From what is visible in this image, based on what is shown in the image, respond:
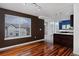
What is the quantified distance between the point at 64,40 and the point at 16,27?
10.1 ft

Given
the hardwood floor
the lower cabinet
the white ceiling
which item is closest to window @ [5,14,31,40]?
the white ceiling

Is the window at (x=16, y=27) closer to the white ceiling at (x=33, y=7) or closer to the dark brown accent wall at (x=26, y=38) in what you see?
the dark brown accent wall at (x=26, y=38)

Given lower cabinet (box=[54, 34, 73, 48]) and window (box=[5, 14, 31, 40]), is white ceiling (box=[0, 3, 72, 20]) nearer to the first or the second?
window (box=[5, 14, 31, 40])

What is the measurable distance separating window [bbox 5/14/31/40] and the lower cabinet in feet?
6.66

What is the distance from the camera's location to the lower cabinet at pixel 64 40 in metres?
5.36

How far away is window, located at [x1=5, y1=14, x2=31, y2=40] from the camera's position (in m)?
5.25

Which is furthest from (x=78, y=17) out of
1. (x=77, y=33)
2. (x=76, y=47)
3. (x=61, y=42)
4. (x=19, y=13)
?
(x=19, y=13)

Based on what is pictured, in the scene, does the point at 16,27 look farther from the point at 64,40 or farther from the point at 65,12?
the point at 65,12

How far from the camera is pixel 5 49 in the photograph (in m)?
4.98

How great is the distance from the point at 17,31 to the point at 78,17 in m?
3.70

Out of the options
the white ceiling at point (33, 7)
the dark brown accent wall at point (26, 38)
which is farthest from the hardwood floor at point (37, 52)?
the white ceiling at point (33, 7)

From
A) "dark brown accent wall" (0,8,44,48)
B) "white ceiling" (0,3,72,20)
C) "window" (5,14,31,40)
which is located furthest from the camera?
"window" (5,14,31,40)

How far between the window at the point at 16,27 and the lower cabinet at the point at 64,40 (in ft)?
6.66

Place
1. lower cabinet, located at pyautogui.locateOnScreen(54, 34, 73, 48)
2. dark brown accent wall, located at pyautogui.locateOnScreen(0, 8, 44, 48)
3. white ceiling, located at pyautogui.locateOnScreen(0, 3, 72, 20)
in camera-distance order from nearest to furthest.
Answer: white ceiling, located at pyautogui.locateOnScreen(0, 3, 72, 20), dark brown accent wall, located at pyautogui.locateOnScreen(0, 8, 44, 48), lower cabinet, located at pyautogui.locateOnScreen(54, 34, 73, 48)
